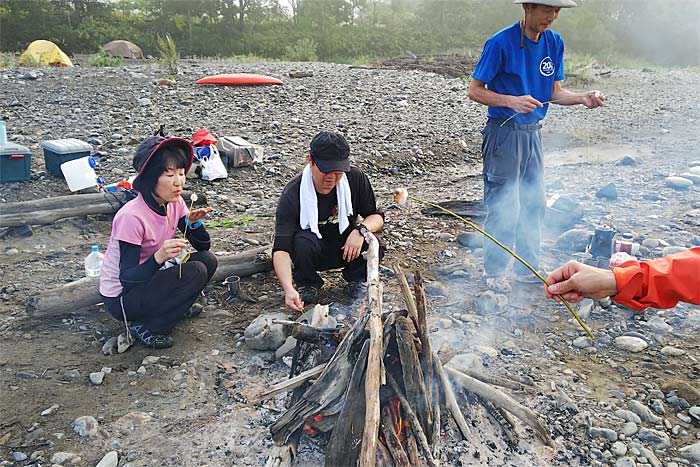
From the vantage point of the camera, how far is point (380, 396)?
246cm

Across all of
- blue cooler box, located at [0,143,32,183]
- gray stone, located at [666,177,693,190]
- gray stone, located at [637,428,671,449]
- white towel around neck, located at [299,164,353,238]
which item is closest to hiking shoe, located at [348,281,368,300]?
white towel around neck, located at [299,164,353,238]

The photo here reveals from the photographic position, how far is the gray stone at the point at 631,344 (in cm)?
342

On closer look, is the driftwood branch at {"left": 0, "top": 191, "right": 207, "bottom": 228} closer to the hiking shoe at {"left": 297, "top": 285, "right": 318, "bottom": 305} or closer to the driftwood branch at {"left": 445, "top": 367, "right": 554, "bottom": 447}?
the hiking shoe at {"left": 297, "top": 285, "right": 318, "bottom": 305}

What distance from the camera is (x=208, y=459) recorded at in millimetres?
2525

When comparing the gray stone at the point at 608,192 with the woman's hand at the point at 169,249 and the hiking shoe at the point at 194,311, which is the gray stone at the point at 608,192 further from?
the woman's hand at the point at 169,249

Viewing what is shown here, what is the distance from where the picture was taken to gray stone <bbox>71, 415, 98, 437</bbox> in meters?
2.68

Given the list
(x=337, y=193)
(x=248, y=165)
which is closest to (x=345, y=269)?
(x=337, y=193)

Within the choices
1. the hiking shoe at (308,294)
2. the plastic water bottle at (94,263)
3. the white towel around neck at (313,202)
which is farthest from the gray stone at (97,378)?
the white towel around neck at (313,202)

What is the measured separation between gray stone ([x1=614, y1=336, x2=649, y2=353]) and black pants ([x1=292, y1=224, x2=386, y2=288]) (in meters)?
1.65

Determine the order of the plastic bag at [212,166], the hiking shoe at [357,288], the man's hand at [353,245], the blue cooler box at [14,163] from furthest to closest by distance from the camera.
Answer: the plastic bag at [212,166], the blue cooler box at [14,163], the hiking shoe at [357,288], the man's hand at [353,245]

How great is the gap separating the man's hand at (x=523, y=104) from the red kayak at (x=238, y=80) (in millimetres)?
8039

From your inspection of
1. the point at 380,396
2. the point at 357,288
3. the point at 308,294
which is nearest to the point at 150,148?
the point at 308,294

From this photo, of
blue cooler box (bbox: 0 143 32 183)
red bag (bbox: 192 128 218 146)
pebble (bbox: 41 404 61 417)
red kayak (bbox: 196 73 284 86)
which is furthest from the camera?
red kayak (bbox: 196 73 284 86)

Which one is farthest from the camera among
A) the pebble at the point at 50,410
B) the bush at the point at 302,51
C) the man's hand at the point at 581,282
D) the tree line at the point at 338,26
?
the tree line at the point at 338,26
